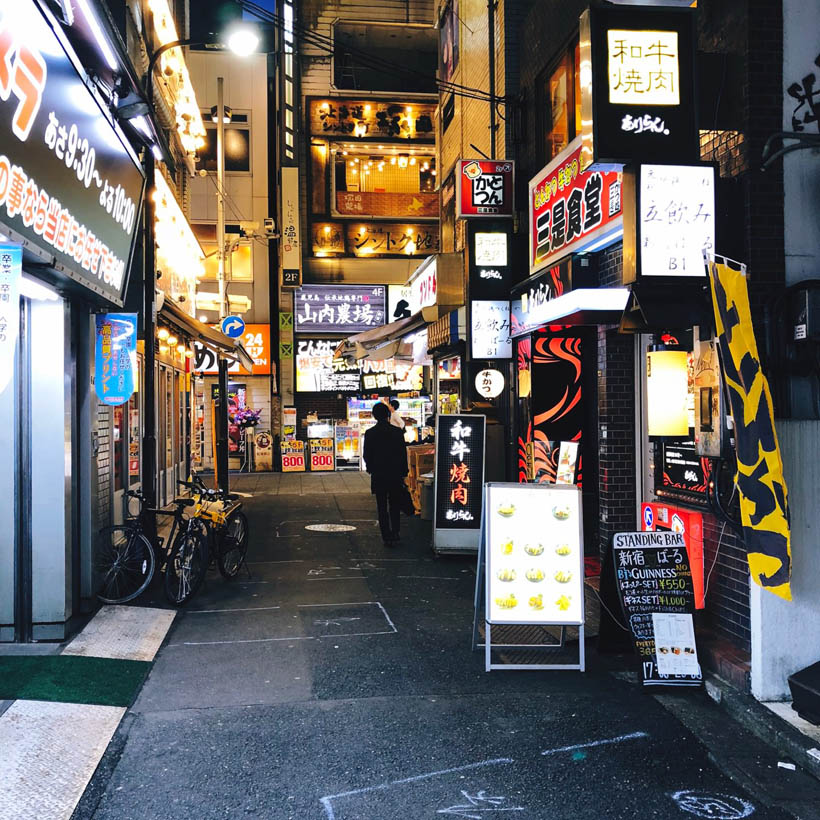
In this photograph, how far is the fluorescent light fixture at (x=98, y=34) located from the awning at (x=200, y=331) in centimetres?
511

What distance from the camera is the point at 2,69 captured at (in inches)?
185

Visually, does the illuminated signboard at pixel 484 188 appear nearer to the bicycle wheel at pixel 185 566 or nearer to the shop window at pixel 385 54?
the bicycle wheel at pixel 185 566

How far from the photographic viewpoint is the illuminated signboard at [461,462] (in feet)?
37.9

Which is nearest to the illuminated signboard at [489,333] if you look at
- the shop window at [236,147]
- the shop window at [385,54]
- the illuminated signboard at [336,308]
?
the illuminated signboard at [336,308]

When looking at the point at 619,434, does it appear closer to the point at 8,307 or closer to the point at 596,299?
the point at 596,299

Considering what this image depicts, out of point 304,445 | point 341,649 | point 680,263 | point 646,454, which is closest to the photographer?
point 680,263

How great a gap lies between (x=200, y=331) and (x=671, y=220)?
1008cm

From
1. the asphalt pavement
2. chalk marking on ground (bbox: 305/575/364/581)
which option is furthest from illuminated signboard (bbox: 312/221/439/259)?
the asphalt pavement

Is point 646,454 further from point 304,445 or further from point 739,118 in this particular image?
point 304,445

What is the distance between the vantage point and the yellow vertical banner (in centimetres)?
514

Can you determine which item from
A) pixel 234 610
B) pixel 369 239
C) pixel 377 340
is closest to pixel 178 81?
pixel 377 340

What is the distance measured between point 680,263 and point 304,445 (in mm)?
21119

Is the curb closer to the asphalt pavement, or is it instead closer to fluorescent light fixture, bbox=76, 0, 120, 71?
the asphalt pavement

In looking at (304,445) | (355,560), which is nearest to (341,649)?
(355,560)
